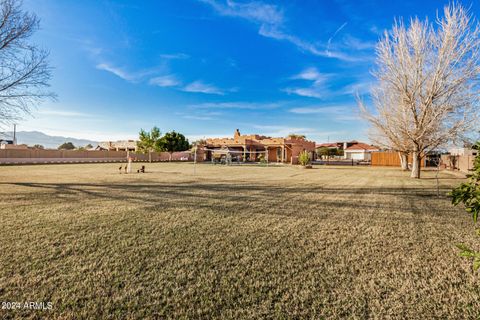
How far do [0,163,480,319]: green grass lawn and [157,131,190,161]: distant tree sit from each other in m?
43.5

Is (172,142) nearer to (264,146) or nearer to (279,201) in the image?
(264,146)

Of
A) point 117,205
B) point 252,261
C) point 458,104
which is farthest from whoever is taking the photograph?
point 458,104

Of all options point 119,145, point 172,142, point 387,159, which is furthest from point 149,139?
point 387,159

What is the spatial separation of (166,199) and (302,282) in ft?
20.2

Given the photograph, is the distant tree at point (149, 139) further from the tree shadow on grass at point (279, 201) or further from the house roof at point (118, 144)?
the tree shadow on grass at point (279, 201)

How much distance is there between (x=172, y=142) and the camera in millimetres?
49969

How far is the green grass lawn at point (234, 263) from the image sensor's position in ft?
8.50

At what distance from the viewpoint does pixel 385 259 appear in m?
3.80

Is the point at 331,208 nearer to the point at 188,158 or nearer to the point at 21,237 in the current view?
the point at 21,237

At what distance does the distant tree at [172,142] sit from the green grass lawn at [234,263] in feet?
143

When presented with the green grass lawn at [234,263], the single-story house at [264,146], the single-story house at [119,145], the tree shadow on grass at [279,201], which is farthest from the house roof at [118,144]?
the green grass lawn at [234,263]

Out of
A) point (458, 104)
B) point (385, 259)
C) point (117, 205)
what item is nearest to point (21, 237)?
point (117, 205)

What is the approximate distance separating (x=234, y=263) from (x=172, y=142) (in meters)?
48.7

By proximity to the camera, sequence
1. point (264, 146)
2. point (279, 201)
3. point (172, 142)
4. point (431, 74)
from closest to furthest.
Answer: point (279, 201), point (431, 74), point (264, 146), point (172, 142)
